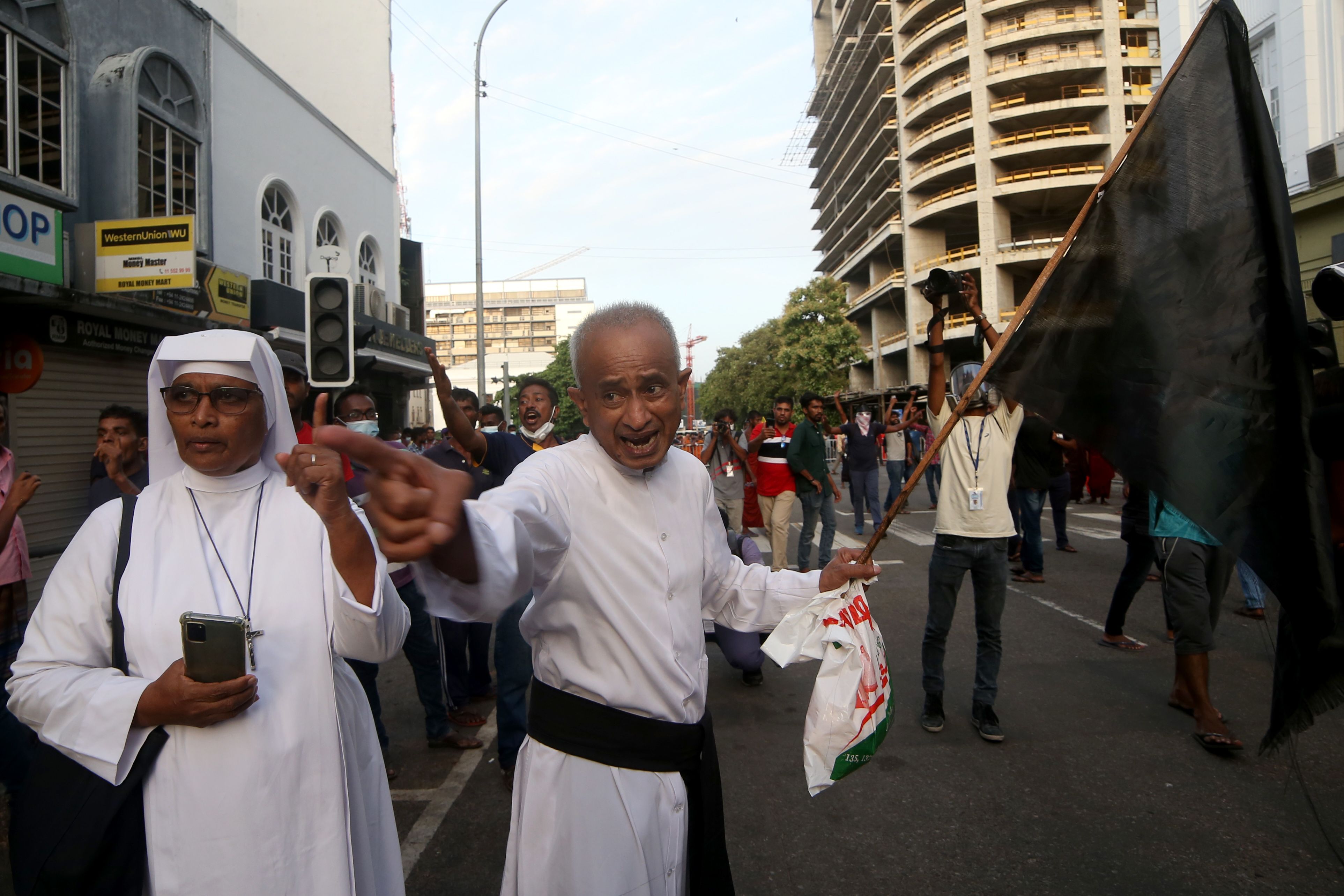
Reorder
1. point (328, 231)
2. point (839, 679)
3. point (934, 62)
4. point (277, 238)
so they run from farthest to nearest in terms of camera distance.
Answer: point (934, 62), point (328, 231), point (277, 238), point (839, 679)

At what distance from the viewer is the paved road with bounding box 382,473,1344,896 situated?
3029 mm

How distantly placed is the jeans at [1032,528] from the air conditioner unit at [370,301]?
1437cm

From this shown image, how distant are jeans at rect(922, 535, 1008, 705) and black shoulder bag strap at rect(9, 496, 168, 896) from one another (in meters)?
3.75

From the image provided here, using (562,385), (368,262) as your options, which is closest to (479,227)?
(368,262)

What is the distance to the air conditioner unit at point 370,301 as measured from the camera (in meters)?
18.3

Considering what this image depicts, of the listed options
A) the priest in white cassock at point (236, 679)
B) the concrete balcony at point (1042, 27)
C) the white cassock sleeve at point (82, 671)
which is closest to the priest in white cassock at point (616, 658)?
the priest in white cassock at point (236, 679)

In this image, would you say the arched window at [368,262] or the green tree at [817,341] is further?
the green tree at [817,341]

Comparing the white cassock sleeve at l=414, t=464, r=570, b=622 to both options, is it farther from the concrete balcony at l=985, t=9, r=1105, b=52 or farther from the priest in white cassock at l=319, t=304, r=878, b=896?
the concrete balcony at l=985, t=9, r=1105, b=52

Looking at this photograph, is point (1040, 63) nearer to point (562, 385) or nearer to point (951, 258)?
point (951, 258)

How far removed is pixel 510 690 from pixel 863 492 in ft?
29.2

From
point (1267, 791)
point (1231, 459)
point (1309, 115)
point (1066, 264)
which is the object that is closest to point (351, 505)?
point (1066, 264)

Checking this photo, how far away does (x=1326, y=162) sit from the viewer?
533 inches

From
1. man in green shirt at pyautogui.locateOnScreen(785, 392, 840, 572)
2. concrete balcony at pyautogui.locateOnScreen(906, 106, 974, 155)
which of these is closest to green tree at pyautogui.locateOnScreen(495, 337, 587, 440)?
concrete balcony at pyautogui.locateOnScreen(906, 106, 974, 155)

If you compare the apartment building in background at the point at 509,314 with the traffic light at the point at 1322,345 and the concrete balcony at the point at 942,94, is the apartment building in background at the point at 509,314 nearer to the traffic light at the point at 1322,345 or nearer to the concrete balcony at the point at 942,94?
the concrete balcony at the point at 942,94
